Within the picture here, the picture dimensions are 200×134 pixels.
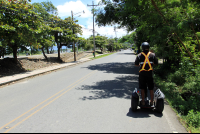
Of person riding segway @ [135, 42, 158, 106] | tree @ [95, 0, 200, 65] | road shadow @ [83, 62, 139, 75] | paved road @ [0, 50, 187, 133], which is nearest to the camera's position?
paved road @ [0, 50, 187, 133]

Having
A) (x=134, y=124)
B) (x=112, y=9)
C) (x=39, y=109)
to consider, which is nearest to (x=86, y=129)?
(x=134, y=124)

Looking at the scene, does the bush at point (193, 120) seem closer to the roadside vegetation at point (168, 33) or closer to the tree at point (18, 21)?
the roadside vegetation at point (168, 33)

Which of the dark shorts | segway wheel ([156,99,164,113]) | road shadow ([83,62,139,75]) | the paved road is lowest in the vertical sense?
the paved road

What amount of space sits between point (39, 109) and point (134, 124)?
122 inches

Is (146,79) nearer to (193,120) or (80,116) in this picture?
(193,120)

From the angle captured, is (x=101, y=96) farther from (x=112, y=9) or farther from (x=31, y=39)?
(x=112, y=9)

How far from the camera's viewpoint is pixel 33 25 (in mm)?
14820

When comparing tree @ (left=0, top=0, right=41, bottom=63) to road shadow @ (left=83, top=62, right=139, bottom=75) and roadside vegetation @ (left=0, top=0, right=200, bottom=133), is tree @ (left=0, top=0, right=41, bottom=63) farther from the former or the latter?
road shadow @ (left=83, top=62, right=139, bottom=75)

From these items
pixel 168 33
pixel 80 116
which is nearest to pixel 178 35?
pixel 168 33

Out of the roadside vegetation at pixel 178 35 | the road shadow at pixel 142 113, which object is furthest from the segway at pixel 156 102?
the roadside vegetation at pixel 178 35

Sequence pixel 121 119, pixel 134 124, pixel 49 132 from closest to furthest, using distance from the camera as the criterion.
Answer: pixel 49 132 < pixel 134 124 < pixel 121 119

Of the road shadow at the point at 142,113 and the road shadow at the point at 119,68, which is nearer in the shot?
the road shadow at the point at 142,113

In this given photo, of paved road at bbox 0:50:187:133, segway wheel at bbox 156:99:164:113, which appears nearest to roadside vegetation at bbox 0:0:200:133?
segway wheel at bbox 156:99:164:113

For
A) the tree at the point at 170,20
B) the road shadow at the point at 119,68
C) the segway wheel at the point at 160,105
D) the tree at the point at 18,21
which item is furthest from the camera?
the road shadow at the point at 119,68
